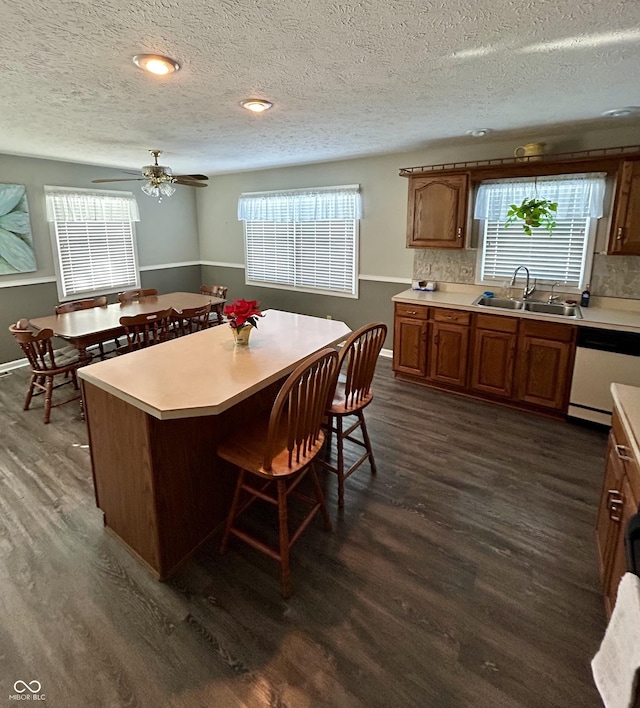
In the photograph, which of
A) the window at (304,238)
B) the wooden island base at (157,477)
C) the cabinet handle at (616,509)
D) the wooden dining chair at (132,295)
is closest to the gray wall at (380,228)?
A: the window at (304,238)

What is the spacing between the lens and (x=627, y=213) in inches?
124

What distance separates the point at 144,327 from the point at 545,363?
362 centimetres

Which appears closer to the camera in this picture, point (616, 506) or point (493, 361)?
point (616, 506)

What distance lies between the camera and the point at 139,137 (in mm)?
3664

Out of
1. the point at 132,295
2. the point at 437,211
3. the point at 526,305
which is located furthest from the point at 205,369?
the point at 132,295

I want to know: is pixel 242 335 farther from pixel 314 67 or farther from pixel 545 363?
pixel 545 363

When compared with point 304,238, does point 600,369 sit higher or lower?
lower

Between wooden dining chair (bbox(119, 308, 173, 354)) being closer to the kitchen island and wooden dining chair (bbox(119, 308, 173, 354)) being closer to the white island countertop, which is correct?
the white island countertop

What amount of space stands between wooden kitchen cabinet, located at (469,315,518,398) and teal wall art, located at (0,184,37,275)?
5.00 metres

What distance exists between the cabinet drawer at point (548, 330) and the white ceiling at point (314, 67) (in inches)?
61.5

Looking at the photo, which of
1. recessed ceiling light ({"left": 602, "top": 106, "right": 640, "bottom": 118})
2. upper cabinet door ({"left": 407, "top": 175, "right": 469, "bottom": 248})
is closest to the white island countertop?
upper cabinet door ({"left": 407, "top": 175, "right": 469, "bottom": 248})

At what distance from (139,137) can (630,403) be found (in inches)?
162

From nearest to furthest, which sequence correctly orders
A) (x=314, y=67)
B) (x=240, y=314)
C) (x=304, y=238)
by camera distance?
(x=314, y=67), (x=240, y=314), (x=304, y=238)

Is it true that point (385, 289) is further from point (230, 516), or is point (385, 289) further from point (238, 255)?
point (230, 516)
